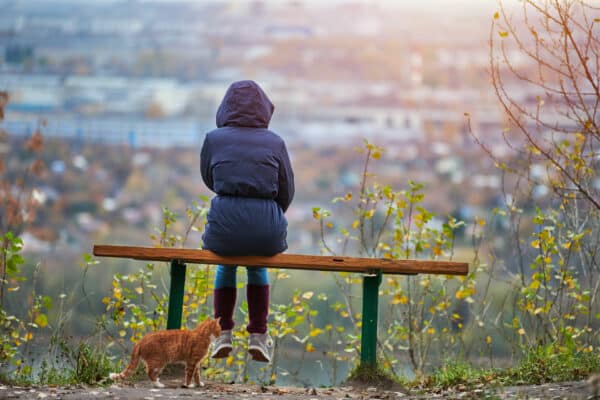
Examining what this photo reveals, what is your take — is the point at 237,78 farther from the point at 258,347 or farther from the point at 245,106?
the point at 258,347

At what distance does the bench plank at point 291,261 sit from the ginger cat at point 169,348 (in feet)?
1.01

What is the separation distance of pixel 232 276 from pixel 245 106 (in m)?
0.79

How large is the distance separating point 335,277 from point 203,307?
3.14ft

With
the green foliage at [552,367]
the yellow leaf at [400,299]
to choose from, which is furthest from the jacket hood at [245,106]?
the yellow leaf at [400,299]

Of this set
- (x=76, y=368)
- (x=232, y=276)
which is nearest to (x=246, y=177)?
(x=232, y=276)

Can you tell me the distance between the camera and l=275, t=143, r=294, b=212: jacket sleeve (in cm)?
415

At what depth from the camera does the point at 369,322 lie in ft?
14.3

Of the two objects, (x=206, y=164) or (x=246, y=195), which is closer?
(x=246, y=195)

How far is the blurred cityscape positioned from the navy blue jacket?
75.3 feet

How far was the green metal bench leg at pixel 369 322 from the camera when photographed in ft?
14.2

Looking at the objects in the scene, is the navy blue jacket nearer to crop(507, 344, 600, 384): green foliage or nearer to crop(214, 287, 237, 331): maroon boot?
crop(214, 287, 237, 331): maroon boot

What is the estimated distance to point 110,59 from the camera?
4712cm

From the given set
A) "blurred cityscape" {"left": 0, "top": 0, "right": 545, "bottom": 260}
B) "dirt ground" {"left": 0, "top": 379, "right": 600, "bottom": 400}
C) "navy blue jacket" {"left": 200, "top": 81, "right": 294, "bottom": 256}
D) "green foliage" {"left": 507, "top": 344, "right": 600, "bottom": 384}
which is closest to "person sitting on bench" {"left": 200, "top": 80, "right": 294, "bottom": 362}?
"navy blue jacket" {"left": 200, "top": 81, "right": 294, "bottom": 256}

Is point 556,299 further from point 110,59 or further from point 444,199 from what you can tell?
point 110,59
